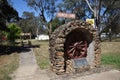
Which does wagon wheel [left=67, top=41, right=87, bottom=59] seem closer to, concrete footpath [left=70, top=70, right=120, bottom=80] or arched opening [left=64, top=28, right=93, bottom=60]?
arched opening [left=64, top=28, right=93, bottom=60]

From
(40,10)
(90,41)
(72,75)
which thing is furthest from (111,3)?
(72,75)

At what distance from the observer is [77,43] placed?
11.3 meters

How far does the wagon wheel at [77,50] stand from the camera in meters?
11.2

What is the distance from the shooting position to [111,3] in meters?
32.3

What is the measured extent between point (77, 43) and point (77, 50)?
361 millimetres

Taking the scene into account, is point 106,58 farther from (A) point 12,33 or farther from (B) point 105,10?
(A) point 12,33

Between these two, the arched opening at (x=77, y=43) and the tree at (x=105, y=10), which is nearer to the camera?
the arched opening at (x=77, y=43)

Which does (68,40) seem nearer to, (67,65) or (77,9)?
(67,65)

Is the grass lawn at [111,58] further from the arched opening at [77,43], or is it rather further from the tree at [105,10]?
the tree at [105,10]

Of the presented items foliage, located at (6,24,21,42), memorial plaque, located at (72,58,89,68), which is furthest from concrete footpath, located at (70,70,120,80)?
foliage, located at (6,24,21,42)

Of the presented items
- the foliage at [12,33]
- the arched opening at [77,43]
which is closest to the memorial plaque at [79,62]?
the arched opening at [77,43]

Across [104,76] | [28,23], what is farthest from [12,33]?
[28,23]

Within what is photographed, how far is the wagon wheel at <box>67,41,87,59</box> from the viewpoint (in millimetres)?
11188

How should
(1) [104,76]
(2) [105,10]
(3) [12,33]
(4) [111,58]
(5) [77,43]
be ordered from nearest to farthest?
(1) [104,76], (5) [77,43], (4) [111,58], (2) [105,10], (3) [12,33]
